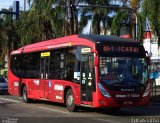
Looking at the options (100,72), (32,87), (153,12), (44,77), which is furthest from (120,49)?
(153,12)

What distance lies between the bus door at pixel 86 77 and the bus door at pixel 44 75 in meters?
3.90

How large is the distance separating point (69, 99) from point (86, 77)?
5.91ft

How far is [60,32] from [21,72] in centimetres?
1769

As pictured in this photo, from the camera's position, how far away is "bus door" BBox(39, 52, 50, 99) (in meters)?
20.9

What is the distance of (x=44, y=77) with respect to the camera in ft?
69.4

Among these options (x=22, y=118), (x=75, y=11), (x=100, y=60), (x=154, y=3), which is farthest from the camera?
(x=75, y=11)

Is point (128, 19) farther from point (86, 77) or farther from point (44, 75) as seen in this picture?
point (86, 77)

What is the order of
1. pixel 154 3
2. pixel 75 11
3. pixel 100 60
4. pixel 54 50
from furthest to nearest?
pixel 75 11, pixel 154 3, pixel 54 50, pixel 100 60

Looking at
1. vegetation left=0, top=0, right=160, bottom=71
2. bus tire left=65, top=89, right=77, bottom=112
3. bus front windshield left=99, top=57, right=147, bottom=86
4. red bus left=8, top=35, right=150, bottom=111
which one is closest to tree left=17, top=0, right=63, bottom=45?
vegetation left=0, top=0, right=160, bottom=71

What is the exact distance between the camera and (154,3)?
26891 millimetres

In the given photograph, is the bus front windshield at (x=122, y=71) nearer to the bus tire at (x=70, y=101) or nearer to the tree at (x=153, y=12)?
the bus tire at (x=70, y=101)

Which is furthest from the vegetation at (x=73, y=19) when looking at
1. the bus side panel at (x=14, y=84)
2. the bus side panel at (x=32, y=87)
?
the bus side panel at (x=32, y=87)

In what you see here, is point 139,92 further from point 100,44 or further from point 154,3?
point 154,3

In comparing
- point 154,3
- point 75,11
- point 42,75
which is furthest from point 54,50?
point 75,11
